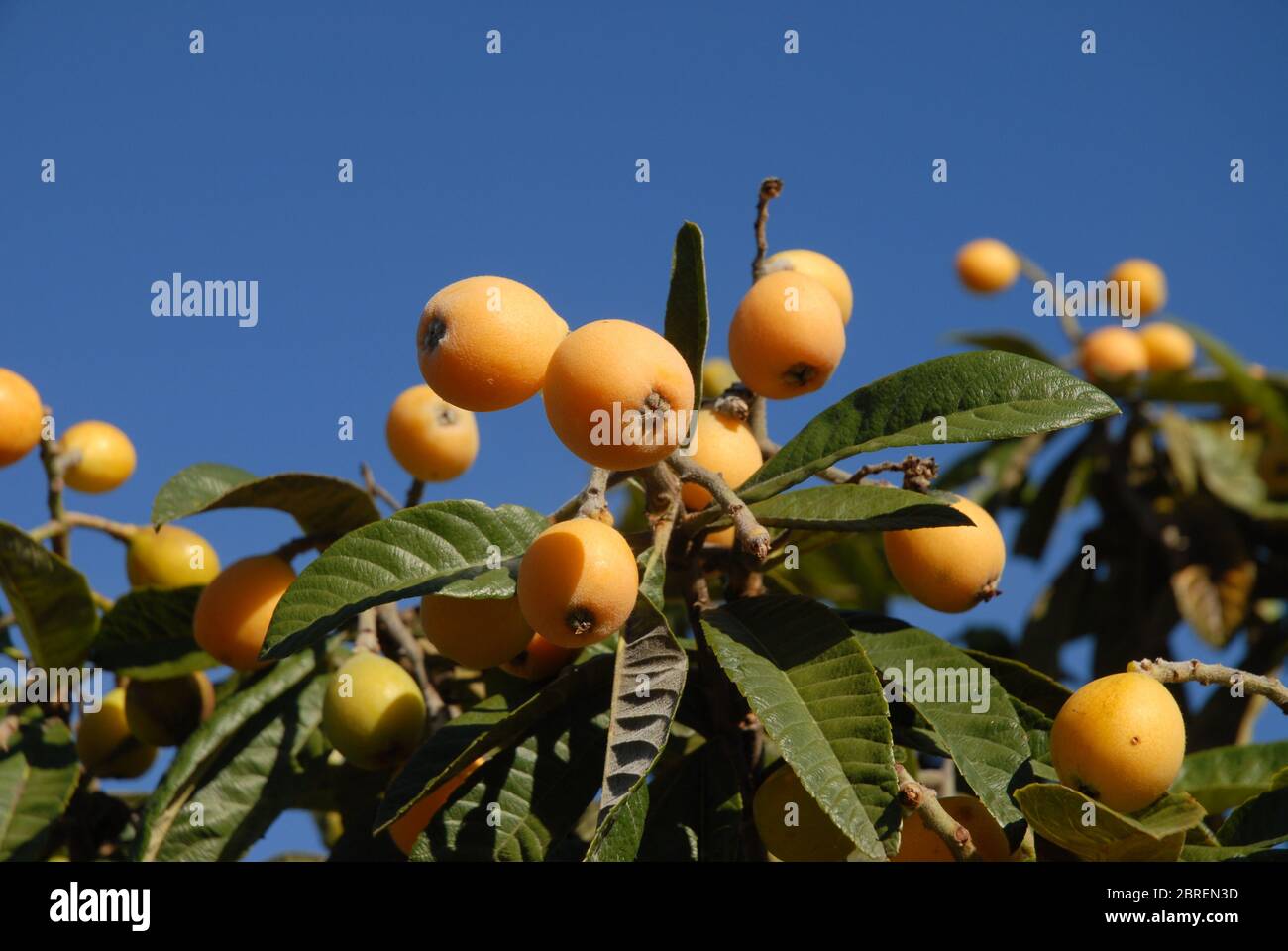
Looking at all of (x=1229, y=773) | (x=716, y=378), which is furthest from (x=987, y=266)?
(x=1229, y=773)

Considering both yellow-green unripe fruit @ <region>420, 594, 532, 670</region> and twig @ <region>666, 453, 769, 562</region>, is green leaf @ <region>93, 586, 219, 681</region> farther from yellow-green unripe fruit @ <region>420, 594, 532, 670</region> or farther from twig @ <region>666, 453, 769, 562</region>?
twig @ <region>666, 453, 769, 562</region>

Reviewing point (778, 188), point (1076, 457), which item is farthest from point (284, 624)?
point (1076, 457)

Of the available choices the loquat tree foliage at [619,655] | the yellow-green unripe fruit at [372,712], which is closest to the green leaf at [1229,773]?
the loquat tree foliage at [619,655]

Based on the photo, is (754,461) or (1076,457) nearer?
(754,461)

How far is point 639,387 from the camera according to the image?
1.69 metres

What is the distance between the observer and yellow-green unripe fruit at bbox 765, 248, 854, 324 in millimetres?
2373

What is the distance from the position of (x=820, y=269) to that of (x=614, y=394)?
869 mm

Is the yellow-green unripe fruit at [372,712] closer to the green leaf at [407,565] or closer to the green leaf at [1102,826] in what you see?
the green leaf at [407,565]

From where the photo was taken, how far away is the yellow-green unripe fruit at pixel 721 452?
Answer: 2.21 metres

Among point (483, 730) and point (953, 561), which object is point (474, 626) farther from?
point (953, 561)

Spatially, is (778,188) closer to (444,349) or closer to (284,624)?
(444,349)

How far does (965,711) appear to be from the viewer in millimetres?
1964

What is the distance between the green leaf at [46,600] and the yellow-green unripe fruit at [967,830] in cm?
188
